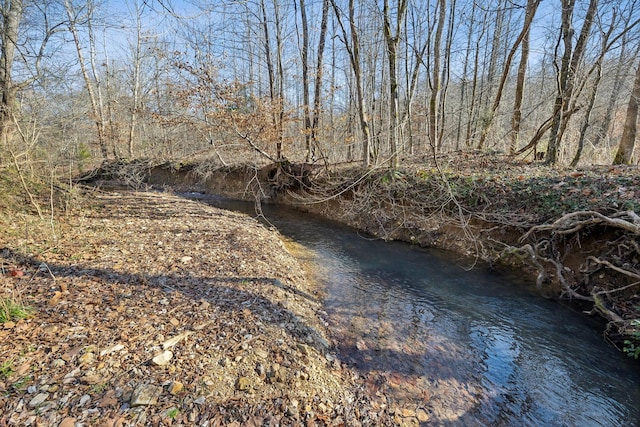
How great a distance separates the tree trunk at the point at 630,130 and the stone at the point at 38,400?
12.4 meters

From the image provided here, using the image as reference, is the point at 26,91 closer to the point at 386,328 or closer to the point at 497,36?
the point at 386,328

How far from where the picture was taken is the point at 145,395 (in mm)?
2262

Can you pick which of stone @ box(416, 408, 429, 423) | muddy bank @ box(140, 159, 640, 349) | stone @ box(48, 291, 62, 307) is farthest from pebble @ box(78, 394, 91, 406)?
muddy bank @ box(140, 159, 640, 349)

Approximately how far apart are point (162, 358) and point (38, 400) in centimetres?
81

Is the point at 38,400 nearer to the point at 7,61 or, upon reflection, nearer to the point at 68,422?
the point at 68,422

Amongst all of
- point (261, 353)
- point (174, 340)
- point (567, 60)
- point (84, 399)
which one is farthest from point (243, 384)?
point (567, 60)

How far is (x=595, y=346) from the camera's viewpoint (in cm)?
399

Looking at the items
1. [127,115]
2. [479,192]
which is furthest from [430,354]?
[127,115]

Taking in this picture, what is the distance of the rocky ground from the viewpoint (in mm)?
2203

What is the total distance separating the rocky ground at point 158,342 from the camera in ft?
7.23

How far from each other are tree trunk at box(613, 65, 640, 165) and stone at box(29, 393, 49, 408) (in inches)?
489

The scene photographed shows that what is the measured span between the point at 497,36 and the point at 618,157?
9.56 m

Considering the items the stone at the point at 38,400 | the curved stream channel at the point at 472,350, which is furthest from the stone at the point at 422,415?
the stone at the point at 38,400

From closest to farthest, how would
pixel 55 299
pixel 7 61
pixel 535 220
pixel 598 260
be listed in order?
pixel 55 299
pixel 598 260
pixel 7 61
pixel 535 220
